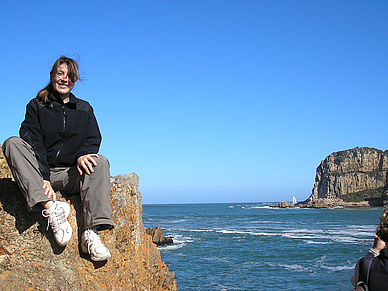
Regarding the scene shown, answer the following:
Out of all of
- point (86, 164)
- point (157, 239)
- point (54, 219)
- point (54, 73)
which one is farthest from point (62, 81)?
point (157, 239)

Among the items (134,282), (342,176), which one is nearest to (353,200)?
(342,176)

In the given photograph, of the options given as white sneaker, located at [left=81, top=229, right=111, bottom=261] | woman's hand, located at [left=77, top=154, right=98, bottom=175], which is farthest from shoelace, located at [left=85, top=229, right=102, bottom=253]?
woman's hand, located at [left=77, top=154, right=98, bottom=175]

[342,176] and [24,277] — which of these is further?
[342,176]

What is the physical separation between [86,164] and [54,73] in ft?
3.68

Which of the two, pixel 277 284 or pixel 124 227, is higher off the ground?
pixel 124 227

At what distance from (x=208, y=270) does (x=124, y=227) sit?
58.9 feet

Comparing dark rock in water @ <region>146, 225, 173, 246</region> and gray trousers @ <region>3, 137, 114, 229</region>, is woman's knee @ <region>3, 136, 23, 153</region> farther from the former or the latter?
dark rock in water @ <region>146, 225, 173, 246</region>

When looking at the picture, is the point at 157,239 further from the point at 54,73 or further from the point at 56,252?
the point at 54,73

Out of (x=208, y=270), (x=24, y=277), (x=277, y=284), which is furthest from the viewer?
(x=208, y=270)

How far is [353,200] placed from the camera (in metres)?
121

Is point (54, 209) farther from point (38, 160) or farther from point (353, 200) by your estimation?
point (353, 200)

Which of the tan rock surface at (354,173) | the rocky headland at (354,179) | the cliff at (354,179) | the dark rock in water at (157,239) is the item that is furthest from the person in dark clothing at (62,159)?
the tan rock surface at (354,173)

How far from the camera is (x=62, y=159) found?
154 inches

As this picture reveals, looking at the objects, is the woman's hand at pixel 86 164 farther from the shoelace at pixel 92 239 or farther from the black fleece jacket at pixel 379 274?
the black fleece jacket at pixel 379 274
